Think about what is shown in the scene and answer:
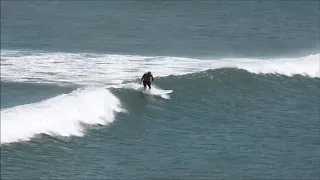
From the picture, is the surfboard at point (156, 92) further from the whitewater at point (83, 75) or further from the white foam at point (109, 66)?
the white foam at point (109, 66)

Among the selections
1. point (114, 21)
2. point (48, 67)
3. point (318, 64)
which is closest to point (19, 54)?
point (48, 67)

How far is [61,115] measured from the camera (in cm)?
3203

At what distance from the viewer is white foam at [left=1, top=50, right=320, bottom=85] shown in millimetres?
40713

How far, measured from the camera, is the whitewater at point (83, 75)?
31016 millimetres

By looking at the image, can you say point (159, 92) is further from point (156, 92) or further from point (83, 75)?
point (83, 75)

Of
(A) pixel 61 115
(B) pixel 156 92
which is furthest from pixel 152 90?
(A) pixel 61 115

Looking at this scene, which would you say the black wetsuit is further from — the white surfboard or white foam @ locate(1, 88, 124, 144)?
white foam @ locate(1, 88, 124, 144)

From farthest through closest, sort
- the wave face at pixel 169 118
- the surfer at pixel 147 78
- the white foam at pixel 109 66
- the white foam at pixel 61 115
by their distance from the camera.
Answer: the white foam at pixel 109 66
the surfer at pixel 147 78
the white foam at pixel 61 115
the wave face at pixel 169 118

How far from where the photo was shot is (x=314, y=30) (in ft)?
177

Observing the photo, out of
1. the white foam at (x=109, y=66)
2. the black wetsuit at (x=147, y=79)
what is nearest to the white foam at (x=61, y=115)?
the black wetsuit at (x=147, y=79)

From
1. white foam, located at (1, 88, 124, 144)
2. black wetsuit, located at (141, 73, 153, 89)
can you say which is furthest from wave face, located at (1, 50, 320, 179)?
black wetsuit, located at (141, 73, 153, 89)

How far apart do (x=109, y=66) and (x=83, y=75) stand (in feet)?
7.93

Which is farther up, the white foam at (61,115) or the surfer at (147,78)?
the surfer at (147,78)

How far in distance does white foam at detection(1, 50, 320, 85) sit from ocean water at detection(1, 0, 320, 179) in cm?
6
